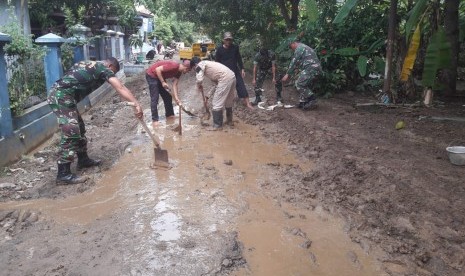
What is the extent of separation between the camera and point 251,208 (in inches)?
168

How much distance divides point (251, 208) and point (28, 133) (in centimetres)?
421

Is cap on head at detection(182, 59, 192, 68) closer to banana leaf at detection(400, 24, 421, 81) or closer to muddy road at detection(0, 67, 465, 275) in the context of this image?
muddy road at detection(0, 67, 465, 275)

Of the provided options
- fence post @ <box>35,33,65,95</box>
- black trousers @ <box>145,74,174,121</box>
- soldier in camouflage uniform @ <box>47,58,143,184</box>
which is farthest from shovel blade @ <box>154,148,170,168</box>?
fence post @ <box>35,33,65,95</box>

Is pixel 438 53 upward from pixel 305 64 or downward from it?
upward

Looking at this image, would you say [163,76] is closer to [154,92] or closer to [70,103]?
[154,92]

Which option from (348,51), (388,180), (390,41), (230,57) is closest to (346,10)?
(390,41)

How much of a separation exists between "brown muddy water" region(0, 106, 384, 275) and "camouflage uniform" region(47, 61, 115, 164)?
615mm

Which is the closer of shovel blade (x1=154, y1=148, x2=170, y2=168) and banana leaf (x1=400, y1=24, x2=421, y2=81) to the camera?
shovel blade (x1=154, y1=148, x2=170, y2=168)

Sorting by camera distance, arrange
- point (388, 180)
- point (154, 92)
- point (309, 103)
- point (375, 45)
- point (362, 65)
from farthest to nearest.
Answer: point (375, 45), point (362, 65), point (309, 103), point (154, 92), point (388, 180)

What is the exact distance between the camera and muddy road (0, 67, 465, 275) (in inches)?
128

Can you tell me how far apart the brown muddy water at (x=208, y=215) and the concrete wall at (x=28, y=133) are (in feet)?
4.79

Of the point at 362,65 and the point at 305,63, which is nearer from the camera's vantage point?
the point at 305,63

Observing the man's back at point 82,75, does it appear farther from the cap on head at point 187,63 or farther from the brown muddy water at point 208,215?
the cap on head at point 187,63

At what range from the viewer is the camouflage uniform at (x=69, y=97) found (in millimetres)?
4930
